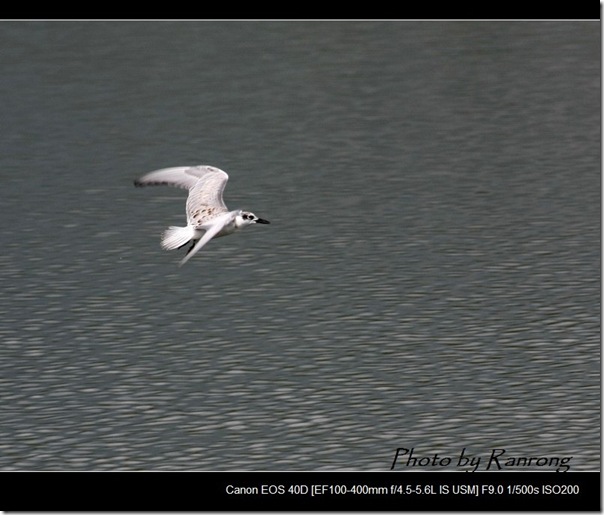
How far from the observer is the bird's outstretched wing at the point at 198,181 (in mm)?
20031

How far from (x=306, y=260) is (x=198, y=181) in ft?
19.1

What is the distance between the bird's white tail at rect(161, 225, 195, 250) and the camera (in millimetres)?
18766

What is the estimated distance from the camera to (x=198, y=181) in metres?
20.7

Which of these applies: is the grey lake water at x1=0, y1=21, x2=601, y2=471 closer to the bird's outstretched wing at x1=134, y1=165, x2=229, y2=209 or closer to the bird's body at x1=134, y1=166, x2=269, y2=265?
the bird's body at x1=134, y1=166, x2=269, y2=265

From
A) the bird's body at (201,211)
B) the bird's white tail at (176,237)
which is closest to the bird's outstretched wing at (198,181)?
the bird's body at (201,211)

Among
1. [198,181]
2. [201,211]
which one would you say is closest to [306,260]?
[198,181]

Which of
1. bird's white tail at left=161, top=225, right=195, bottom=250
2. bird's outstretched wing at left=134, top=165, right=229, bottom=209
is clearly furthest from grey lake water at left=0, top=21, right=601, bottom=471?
bird's outstretched wing at left=134, top=165, right=229, bottom=209

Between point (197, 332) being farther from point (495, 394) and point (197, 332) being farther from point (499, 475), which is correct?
A: point (499, 475)

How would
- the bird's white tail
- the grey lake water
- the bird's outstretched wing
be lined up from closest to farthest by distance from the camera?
the bird's white tail → the grey lake water → the bird's outstretched wing
